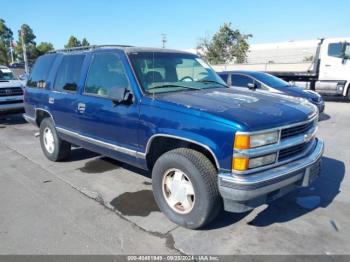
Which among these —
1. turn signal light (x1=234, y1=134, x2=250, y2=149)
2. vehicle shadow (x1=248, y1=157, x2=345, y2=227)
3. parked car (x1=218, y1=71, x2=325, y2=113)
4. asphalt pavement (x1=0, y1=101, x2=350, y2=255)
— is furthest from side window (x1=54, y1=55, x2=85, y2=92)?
parked car (x1=218, y1=71, x2=325, y2=113)

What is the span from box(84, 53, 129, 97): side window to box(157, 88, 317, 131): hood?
0.70 metres

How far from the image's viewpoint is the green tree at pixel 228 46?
109 ft

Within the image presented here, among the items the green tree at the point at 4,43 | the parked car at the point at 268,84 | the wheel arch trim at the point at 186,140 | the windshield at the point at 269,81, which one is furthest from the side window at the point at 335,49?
the green tree at the point at 4,43

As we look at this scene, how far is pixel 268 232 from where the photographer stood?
3.45 meters

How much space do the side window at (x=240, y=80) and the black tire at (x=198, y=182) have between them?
6.67 metres

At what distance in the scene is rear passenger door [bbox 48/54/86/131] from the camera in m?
4.95

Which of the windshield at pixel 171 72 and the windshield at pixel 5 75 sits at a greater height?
the windshield at pixel 171 72

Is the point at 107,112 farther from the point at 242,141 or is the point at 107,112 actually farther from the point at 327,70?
the point at 327,70

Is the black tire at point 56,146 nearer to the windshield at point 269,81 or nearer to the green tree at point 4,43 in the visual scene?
the windshield at point 269,81

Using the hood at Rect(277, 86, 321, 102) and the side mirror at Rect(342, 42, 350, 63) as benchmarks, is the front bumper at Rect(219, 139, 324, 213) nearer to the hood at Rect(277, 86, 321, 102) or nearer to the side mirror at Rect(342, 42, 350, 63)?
the hood at Rect(277, 86, 321, 102)

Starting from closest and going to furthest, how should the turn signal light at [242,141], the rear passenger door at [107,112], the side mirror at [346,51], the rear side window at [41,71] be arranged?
1. the turn signal light at [242,141]
2. the rear passenger door at [107,112]
3. the rear side window at [41,71]
4. the side mirror at [346,51]

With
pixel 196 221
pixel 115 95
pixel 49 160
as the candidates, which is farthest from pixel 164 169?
pixel 49 160

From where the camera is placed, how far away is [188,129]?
3.23m

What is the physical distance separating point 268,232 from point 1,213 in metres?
3.14
